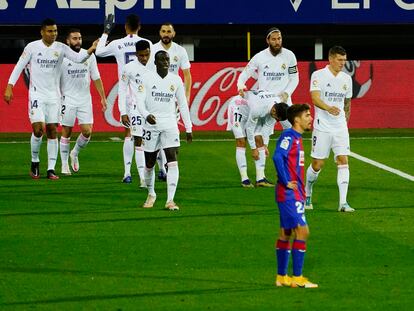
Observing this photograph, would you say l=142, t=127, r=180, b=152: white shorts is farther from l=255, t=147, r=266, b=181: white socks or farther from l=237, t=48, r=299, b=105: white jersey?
l=237, t=48, r=299, b=105: white jersey

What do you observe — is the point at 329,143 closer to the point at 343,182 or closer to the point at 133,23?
the point at 343,182

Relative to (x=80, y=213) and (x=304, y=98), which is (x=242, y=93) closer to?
(x=80, y=213)

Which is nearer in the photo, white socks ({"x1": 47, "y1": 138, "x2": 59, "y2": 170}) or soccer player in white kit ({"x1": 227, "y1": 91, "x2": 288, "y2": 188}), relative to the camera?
A: soccer player in white kit ({"x1": 227, "y1": 91, "x2": 288, "y2": 188})

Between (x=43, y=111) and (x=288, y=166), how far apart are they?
9.38 metres

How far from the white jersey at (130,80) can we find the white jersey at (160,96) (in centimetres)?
13

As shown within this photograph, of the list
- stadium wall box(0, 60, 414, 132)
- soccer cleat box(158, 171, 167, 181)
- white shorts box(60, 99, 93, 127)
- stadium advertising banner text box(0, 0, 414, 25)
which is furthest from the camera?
stadium advertising banner text box(0, 0, 414, 25)

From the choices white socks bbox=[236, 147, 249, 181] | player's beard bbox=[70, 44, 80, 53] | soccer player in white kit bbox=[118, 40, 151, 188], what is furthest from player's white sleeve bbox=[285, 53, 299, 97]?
player's beard bbox=[70, 44, 80, 53]

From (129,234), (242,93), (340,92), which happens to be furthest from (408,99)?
(129,234)

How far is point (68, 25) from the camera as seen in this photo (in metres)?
30.1

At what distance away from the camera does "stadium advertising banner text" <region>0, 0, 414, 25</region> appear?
2967 centimetres

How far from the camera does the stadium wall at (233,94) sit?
27609 millimetres

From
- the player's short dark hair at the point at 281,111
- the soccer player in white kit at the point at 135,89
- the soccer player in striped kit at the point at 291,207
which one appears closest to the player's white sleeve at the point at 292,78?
the soccer player in white kit at the point at 135,89

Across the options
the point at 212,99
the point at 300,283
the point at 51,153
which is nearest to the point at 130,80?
the point at 51,153

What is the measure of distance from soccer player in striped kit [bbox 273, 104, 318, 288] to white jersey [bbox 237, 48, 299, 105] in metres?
7.88
